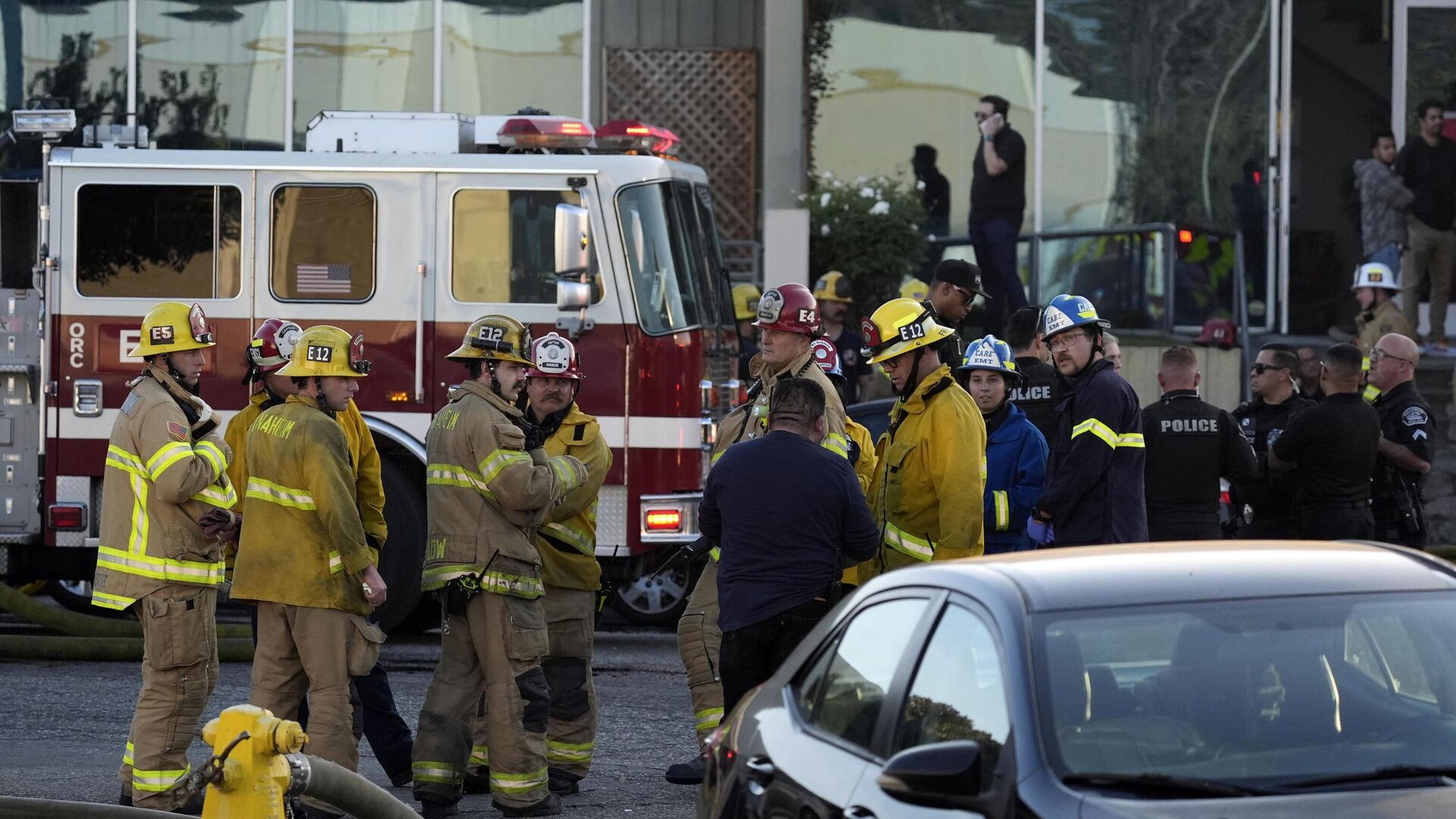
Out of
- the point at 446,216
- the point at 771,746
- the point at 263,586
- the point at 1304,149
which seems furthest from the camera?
the point at 1304,149

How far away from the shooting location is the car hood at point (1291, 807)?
346cm

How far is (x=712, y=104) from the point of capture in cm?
1766

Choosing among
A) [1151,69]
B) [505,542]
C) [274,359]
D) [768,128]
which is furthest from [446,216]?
[1151,69]

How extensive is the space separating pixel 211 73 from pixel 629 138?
25.5 ft

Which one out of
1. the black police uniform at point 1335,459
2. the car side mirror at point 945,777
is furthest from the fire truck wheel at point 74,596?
the car side mirror at point 945,777

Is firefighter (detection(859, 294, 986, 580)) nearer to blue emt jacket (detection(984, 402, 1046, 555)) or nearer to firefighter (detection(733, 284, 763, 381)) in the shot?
blue emt jacket (detection(984, 402, 1046, 555))

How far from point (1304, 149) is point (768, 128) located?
16.9ft

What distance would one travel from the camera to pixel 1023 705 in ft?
12.1

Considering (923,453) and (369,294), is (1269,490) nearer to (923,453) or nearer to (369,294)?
(923,453)

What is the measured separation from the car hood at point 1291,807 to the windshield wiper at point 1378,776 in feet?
0.16

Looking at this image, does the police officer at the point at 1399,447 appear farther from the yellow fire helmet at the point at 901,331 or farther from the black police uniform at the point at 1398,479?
the yellow fire helmet at the point at 901,331

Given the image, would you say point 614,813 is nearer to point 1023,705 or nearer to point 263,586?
point 263,586

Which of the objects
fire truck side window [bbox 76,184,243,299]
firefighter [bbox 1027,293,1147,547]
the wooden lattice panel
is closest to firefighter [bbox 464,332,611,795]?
firefighter [bbox 1027,293,1147,547]

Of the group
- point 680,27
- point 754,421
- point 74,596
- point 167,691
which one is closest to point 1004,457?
point 754,421
